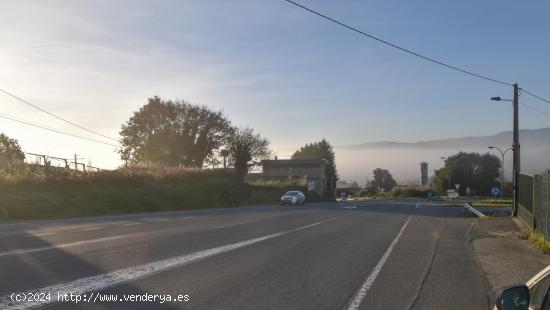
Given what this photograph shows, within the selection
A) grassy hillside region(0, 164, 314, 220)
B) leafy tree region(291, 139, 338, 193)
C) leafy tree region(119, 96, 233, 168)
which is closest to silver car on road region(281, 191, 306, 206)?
grassy hillside region(0, 164, 314, 220)

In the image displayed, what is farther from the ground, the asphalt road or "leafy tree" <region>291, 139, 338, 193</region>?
"leafy tree" <region>291, 139, 338, 193</region>

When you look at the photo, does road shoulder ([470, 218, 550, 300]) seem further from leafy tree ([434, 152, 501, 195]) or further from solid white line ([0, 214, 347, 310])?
leafy tree ([434, 152, 501, 195])

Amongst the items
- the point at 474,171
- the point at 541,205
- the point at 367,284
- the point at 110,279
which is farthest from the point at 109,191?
the point at 474,171

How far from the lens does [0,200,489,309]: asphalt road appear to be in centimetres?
778

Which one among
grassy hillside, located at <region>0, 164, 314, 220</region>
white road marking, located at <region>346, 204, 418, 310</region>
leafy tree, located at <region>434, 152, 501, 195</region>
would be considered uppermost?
leafy tree, located at <region>434, 152, 501, 195</region>

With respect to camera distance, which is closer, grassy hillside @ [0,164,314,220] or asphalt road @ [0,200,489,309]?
asphalt road @ [0,200,489,309]

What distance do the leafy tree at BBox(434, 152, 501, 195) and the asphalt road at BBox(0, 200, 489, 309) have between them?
390 feet

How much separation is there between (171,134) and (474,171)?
264ft

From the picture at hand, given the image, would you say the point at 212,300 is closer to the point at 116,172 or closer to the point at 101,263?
the point at 101,263

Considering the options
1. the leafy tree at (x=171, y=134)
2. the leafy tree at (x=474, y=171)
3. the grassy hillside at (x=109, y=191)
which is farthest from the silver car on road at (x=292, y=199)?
the leafy tree at (x=474, y=171)

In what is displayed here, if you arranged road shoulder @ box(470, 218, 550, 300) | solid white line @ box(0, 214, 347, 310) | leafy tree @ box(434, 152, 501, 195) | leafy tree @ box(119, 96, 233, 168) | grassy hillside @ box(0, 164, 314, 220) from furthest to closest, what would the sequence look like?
leafy tree @ box(434, 152, 501, 195), leafy tree @ box(119, 96, 233, 168), grassy hillside @ box(0, 164, 314, 220), road shoulder @ box(470, 218, 550, 300), solid white line @ box(0, 214, 347, 310)

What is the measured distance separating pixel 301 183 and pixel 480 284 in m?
69.5

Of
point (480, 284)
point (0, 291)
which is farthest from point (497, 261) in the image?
point (0, 291)

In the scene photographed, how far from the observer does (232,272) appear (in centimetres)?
995
